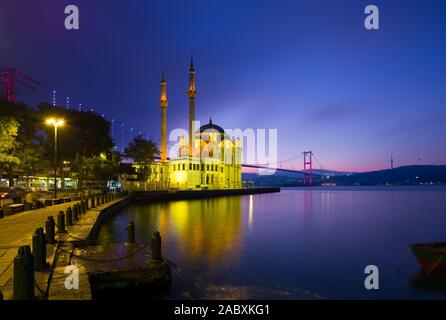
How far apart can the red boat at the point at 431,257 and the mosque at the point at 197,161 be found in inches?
2275

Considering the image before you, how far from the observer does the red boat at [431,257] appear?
13655 millimetres

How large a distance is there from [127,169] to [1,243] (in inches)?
3018

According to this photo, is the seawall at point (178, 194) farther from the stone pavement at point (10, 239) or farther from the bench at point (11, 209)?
the stone pavement at point (10, 239)

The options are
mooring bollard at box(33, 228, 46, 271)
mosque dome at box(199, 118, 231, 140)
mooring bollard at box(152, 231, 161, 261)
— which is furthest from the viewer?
mosque dome at box(199, 118, 231, 140)

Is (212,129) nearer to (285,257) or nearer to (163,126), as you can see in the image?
(163,126)

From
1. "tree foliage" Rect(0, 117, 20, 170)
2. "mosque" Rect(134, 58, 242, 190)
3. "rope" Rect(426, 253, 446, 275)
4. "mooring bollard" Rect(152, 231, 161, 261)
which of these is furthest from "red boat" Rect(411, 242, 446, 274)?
"mosque" Rect(134, 58, 242, 190)

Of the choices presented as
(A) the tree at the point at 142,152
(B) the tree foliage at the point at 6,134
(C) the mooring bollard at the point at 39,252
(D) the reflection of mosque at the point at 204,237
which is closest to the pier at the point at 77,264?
(C) the mooring bollard at the point at 39,252

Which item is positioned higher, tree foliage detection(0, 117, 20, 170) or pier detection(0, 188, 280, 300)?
tree foliage detection(0, 117, 20, 170)

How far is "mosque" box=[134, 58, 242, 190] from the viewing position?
81.9 metres

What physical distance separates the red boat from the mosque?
190 feet

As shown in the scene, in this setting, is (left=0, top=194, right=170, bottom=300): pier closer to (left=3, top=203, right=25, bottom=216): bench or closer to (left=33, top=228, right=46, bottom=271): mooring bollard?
(left=33, top=228, right=46, bottom=271): mooring bollard

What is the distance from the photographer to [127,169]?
86.9 metres
